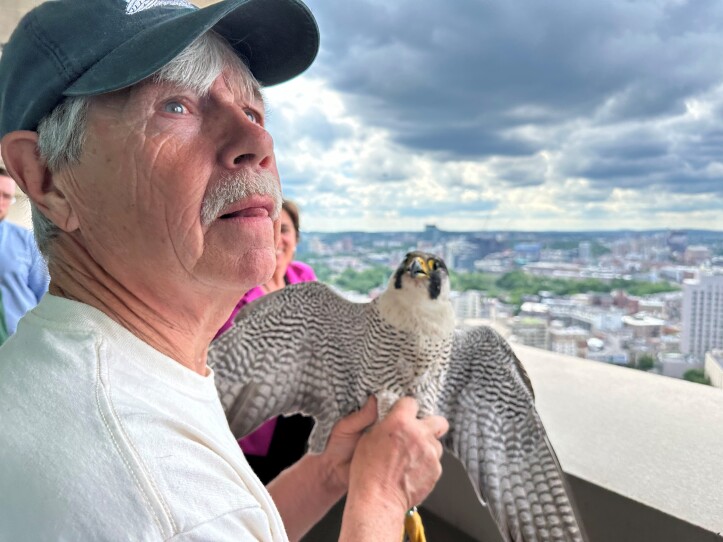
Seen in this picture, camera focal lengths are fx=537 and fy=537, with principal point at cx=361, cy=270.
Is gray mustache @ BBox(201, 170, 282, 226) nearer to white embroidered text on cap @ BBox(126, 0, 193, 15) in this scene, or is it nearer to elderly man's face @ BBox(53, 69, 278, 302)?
elderly man's face @ BBox(53, 69, 278, 302)

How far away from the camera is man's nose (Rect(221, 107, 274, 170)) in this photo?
570 millimetres

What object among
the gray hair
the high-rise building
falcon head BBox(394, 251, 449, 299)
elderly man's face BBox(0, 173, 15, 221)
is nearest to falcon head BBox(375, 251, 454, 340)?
falcon head BBox(394, 251, 449, 299)

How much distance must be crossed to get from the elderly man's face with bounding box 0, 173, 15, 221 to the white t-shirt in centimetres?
183

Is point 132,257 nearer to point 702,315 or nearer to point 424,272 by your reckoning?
point 424,272

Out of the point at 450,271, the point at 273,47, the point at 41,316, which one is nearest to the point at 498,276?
the point at 450,271

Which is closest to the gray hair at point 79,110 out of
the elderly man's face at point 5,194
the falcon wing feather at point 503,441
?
the falcon wing feather at point 503,441

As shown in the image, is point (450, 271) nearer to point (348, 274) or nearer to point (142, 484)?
point (348, 274)

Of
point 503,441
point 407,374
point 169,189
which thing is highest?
point 169,189

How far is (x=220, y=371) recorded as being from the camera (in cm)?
121

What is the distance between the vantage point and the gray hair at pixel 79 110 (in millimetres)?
525

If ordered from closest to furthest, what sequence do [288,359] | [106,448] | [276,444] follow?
[106,448], [288,359], [276,444]

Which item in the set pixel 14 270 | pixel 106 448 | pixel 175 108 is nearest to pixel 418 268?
pixel 175 108

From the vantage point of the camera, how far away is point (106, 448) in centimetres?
41

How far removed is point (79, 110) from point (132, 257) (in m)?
0.15
